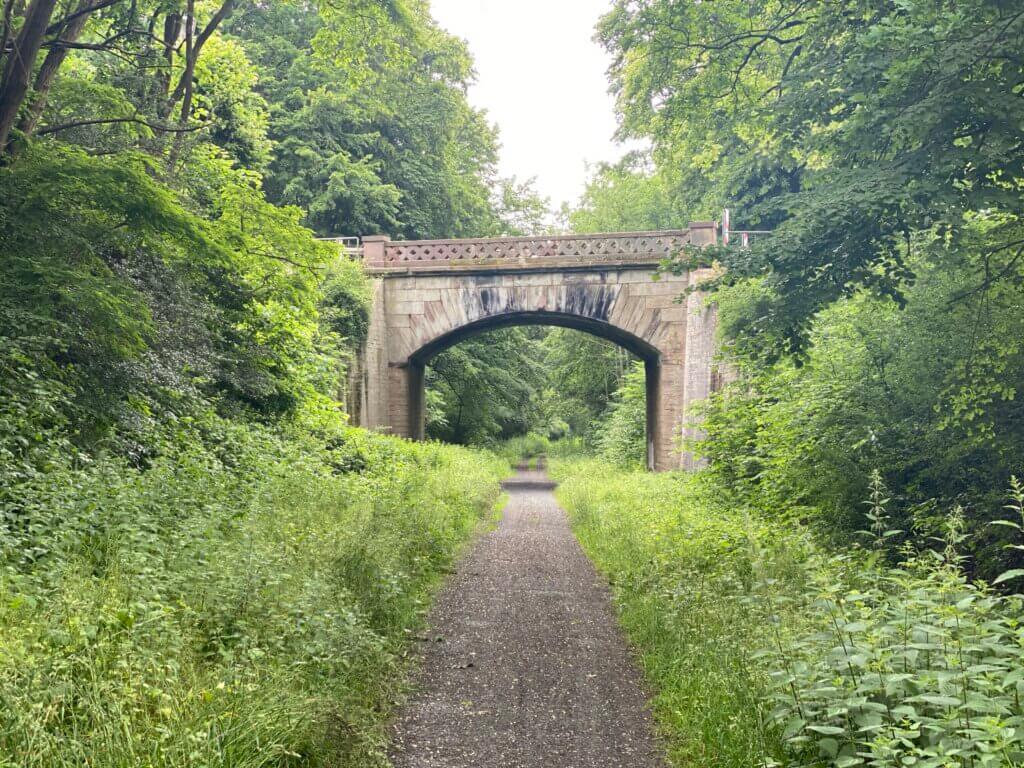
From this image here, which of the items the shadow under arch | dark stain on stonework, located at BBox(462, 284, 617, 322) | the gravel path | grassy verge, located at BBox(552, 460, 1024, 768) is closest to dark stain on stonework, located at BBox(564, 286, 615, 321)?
dark stain on stonework, located at BBox(462, 284, 617, 322)

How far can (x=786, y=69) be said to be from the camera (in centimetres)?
841

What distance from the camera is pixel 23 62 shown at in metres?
6.43

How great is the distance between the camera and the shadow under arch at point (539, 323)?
18.1 meters

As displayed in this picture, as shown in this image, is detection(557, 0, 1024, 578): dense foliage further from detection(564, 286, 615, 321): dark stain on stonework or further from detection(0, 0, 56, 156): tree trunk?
detection(564, 286, 615, 321): dark stain on stonework

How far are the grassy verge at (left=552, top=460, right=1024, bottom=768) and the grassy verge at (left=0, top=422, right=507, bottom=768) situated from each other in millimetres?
1707

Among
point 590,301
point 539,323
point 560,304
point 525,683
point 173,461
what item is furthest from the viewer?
point 539,323

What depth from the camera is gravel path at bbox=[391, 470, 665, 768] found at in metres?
3.85

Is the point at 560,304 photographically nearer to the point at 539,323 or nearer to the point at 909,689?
the point at 539,323

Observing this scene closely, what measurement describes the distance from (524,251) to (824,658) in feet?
50.5

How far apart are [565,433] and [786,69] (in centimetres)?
3524

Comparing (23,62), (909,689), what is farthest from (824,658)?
(23,62)

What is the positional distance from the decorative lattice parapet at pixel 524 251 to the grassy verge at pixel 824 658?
37.7 feet

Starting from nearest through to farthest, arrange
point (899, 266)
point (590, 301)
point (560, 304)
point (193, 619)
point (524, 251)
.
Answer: point (193, 619) → point (899, 266) → point (590, 301) → point (560, 304) → point (524, 251)

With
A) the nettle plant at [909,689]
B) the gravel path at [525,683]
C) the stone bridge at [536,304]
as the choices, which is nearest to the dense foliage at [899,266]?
the nettle plant at [909,689]
